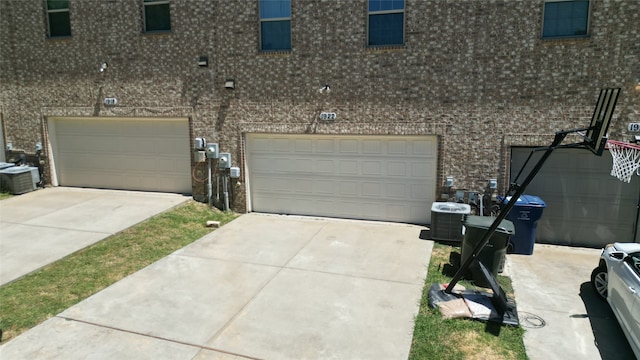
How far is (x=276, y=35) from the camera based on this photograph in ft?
36.1

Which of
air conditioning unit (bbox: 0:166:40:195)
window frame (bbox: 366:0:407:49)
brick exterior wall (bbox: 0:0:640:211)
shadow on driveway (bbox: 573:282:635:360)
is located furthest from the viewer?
air conditioning unit (bbox: 0:166:40:195)

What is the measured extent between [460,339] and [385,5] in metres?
7.45

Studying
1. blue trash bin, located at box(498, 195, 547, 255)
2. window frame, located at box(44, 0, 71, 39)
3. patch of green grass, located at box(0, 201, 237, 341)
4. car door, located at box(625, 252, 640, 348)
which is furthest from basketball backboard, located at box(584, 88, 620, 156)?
window frame, located at box(44, 0, 71, 39)

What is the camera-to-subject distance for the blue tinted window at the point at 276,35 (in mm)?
10898

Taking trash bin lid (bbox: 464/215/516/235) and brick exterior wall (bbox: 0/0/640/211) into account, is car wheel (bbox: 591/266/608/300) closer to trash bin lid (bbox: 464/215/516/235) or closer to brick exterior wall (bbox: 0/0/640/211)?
trash bin lid (bbox: 464/215/516/235)

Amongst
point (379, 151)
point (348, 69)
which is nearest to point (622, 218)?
point (379, 151)

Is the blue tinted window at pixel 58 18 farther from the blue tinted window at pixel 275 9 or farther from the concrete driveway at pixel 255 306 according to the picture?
the concrete driveway at pixel 255 306

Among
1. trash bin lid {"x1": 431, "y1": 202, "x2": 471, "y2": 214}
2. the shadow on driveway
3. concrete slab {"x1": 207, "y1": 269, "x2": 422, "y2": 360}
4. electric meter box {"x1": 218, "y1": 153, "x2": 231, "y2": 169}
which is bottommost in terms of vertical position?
the shadow on driveway

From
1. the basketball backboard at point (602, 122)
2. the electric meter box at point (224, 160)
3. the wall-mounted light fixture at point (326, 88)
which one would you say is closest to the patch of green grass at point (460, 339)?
the basketball backboard at point (602, 122)

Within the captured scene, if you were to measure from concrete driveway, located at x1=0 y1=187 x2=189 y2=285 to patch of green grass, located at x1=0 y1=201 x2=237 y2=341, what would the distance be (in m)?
0.33

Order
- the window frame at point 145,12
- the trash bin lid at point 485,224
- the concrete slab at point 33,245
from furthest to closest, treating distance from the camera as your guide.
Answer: the window frame at point 145,12
the concrete slab at point 33,245
the trash bin lid at point 485,224

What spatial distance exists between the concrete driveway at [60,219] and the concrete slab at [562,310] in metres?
8.00

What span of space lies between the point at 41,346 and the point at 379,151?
7.65 metres

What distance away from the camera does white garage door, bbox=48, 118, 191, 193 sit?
12.5 m
